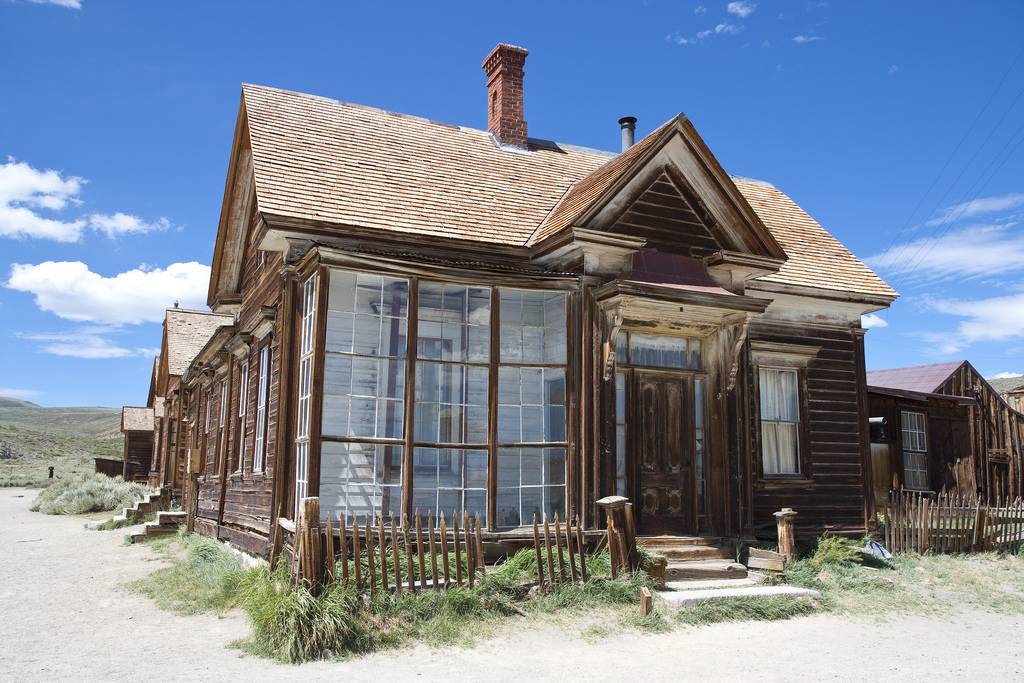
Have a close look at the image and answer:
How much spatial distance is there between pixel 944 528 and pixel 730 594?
6.11m

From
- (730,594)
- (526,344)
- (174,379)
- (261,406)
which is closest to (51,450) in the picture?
(174,379)

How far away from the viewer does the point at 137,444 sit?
39375mm

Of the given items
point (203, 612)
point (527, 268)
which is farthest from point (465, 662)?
point (527, 268)

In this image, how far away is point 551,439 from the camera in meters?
10.5

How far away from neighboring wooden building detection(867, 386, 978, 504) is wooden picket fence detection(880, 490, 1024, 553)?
173 inches

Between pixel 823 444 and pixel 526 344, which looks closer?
pixel 526 344

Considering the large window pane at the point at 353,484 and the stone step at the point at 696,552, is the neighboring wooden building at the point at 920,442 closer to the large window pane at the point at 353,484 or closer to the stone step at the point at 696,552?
the stone step at the point at 696,552

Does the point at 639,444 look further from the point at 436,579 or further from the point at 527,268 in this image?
the point at 436,579

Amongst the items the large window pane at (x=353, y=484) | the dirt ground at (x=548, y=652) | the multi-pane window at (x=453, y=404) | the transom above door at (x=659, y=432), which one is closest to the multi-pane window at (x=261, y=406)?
the large window pane at (x=353, y=484)

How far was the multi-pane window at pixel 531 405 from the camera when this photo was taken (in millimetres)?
10227

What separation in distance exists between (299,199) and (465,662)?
19.3 feet

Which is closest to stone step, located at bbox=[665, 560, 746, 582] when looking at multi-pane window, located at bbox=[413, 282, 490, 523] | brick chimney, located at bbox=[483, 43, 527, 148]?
multi-pane window, located at bbox=[413, 282, 490, 523]

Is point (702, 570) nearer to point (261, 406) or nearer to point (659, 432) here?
point (659, 432)

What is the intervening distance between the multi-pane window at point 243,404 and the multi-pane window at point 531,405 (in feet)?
15.8
